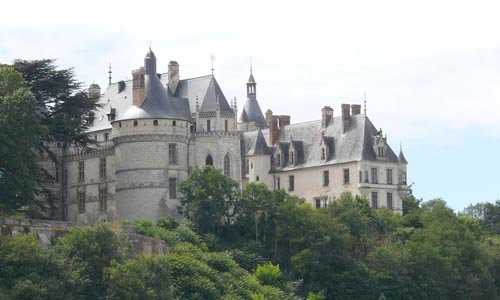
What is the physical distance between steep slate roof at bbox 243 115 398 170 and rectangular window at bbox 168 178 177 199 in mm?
10603

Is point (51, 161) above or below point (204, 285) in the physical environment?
above

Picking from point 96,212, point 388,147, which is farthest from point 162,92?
point 388,147

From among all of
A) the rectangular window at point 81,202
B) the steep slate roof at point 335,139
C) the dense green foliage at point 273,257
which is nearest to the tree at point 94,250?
the dense green foliage at point 273,257

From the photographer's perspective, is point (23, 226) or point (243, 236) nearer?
point (23, 226)

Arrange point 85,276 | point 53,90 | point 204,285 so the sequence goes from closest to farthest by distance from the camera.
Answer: point 85,276 → point 204,285 → point 53,90

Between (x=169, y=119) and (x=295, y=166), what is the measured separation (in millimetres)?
11365

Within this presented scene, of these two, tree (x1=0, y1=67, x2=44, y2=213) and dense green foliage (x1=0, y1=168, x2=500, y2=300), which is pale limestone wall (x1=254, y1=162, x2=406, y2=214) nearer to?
dense green foliage (x1=0, y1=168, x2=500, y2=300)

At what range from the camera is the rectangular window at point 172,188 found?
83.9 m

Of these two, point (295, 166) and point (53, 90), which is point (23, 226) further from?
point (295, 166)

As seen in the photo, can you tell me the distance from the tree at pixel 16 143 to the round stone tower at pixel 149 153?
13.1 metres

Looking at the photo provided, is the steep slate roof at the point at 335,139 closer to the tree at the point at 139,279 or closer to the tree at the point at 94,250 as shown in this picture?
the tree at the point at 139,279

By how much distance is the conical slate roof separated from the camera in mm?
84312

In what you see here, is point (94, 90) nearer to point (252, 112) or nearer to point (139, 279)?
point (252, 112)

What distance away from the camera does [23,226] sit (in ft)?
213
